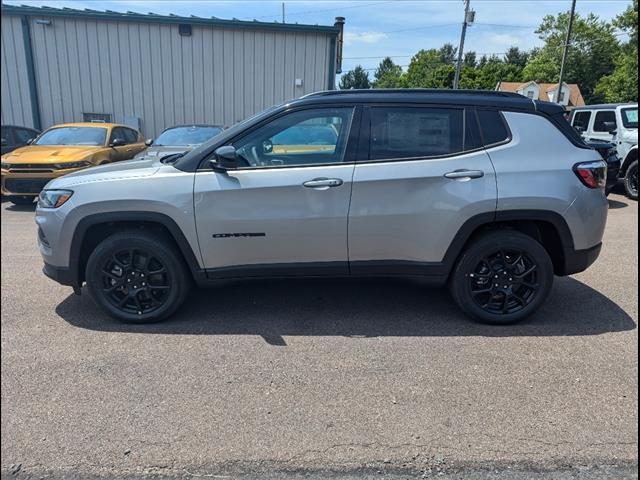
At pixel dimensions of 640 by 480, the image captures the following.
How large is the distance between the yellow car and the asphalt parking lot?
5074 millimetres

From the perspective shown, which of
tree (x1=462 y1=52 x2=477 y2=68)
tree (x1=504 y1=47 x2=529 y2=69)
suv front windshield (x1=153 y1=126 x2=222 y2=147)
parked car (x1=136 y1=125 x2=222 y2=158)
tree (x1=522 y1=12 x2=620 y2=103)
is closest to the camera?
parked car (x1=136 y1=125 x2=222 y2=158)

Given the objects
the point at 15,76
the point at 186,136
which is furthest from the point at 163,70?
the point at 186,136

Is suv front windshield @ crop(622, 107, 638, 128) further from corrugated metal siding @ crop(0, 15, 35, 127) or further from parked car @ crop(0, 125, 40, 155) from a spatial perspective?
corrugated metal siding @ crop(0, 15, 35, 127)

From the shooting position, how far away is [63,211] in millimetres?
3711

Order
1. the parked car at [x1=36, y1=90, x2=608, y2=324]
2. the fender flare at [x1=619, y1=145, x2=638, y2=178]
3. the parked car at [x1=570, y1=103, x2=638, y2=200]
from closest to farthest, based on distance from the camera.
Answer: the parked car at [x1=36, y1=90, x2=608, y2=324], the fender flare at [x1=619, y1=145, x2=638, y2=178], the parked car at [x1=570, y1=103, x2=638, y2=200]

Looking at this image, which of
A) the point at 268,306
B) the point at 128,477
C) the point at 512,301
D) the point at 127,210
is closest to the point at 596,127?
the point at 512,301

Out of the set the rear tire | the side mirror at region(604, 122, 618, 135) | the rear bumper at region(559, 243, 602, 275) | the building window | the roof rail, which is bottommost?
the rear tire

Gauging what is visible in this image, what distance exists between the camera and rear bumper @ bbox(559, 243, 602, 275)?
3.87m

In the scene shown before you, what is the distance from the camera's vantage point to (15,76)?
14594mm

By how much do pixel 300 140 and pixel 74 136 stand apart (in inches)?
329

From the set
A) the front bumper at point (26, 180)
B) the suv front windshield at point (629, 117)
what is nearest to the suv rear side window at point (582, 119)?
the suv front windshield at point (629, 117)

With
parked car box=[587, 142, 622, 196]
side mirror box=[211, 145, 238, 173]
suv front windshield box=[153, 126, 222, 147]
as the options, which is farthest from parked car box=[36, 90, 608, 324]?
suv front windshield box=[153, 126, 222, 147]

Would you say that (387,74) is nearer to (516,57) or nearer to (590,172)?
(516,57)

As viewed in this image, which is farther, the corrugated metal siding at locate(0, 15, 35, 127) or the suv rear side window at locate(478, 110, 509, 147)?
the corrugated metal siding at locate(0, 15, 35, 127)
